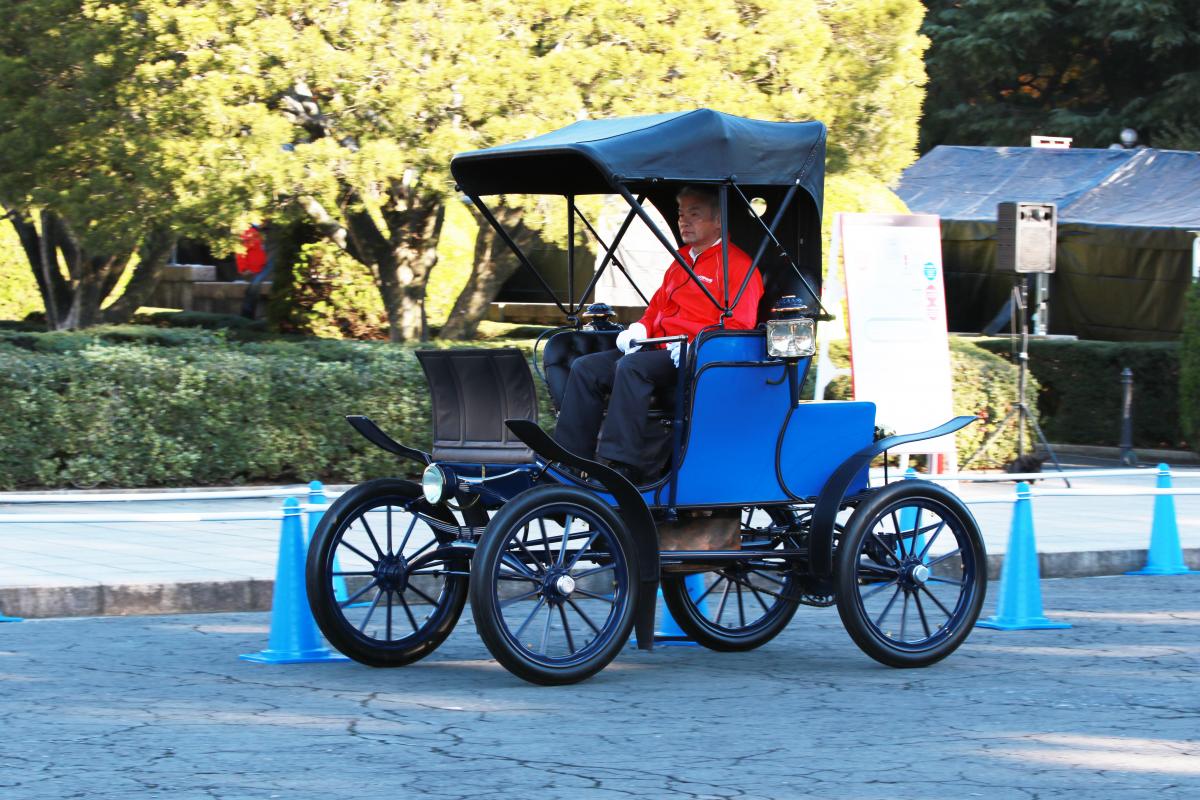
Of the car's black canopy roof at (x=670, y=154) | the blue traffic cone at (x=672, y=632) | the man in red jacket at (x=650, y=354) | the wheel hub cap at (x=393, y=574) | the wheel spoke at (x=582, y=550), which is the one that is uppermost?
the car's black canopy roof at (x=670, y=154)

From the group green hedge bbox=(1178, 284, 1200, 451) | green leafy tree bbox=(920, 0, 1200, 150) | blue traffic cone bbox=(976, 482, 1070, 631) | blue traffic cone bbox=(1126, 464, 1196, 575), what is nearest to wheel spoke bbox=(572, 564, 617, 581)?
blue traffic cone bbox=(976, 482, 1070, 631)

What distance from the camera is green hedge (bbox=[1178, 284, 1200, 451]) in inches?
747

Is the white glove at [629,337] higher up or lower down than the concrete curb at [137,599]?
higher up

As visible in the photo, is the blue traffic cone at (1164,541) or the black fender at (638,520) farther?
the blue traffic cone at (1164,541)

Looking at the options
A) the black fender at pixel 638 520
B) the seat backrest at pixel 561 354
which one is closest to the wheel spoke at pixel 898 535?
the black fender at pixel 638 520

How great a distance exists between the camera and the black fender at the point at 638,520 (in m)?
6.91

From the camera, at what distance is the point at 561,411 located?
7480 mm

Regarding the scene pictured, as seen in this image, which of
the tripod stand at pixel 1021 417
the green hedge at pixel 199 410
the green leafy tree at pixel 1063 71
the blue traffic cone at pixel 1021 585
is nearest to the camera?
the blue traffic cone at pixel 1021 585

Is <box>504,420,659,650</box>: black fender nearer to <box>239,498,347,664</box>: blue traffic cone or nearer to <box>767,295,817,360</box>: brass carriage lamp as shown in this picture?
<box>767,295,817,360</box>: brass carriage lamp

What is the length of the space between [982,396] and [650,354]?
11.0 m

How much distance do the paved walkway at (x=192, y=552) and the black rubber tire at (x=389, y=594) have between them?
217 centimetres

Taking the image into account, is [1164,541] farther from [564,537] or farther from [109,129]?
[109,129]

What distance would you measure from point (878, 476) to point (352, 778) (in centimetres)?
1070

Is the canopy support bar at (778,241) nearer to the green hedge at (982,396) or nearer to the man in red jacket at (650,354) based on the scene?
the man in red jacket at (650,354)
